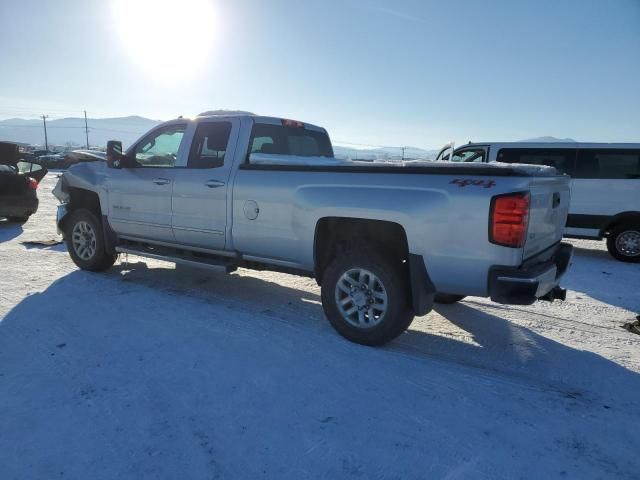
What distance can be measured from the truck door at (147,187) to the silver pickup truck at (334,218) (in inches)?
0.7

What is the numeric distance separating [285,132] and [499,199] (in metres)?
2.86

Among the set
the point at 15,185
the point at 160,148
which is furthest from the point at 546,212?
the point at 15,185

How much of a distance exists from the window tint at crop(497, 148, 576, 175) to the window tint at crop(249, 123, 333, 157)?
499 centimetres

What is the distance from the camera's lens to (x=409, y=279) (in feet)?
12.6

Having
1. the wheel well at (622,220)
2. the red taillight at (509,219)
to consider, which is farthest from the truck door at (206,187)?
the wheel well at (622,220)

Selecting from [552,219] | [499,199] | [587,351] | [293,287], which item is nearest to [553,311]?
[587,351]

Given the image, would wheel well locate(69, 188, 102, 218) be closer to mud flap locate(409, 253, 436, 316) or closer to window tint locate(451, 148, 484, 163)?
mud flap locate(409, 253, 436, 316)

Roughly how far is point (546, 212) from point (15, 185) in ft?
33.8

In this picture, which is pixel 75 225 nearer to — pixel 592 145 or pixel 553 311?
pixel 553 311

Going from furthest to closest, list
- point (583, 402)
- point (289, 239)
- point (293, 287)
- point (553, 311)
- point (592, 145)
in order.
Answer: point (592, 145), point (293, 287), point (553, 311), point (289, 239), point (583, 402)

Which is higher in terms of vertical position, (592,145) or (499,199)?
(592,145)

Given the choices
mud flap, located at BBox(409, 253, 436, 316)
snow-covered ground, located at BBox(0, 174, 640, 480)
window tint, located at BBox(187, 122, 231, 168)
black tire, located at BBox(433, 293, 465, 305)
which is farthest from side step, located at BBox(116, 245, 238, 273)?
black tire, located at BBox(433, 293, 465, 305)

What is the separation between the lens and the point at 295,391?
3.12 m

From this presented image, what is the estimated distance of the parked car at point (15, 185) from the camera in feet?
30.9
